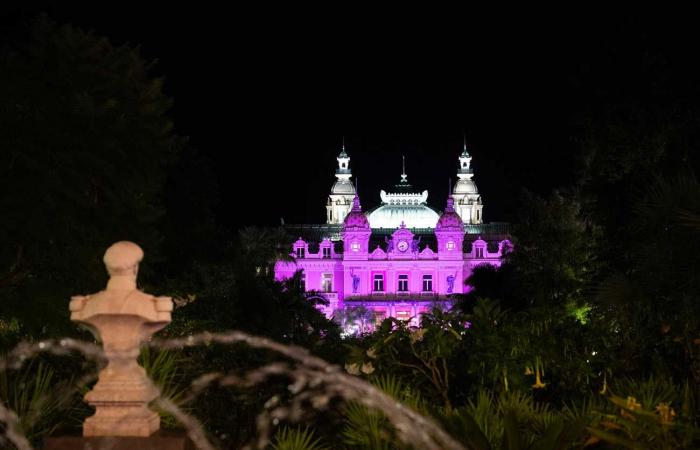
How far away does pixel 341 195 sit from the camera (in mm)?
91312

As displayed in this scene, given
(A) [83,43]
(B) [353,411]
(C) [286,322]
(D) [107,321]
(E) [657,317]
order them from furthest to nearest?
(C) [286,322]
(A) [83,43]
(E) [657,317]
(B) [353,411]
(D) [107,321]

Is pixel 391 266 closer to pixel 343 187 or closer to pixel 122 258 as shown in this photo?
pixel 343 187

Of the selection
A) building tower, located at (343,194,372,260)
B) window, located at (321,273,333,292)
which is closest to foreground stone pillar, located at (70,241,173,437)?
building tower, located at (343,194,372,260)

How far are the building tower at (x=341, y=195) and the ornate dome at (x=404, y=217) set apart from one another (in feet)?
10.4

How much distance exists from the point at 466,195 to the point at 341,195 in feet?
35.5

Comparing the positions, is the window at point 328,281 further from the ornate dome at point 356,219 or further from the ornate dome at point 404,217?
the ornate dome at point 404,217

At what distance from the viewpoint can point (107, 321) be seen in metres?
7.41

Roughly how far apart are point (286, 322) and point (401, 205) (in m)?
54.9

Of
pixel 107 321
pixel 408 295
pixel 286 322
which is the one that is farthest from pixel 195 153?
pixel 408 295

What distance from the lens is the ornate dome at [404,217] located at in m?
88.1

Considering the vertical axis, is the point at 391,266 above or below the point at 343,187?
below

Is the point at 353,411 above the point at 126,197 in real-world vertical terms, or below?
below

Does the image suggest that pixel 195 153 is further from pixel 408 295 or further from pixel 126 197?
pixel 408 295

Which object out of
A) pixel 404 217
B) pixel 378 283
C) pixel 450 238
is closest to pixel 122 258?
pixel 450 238
